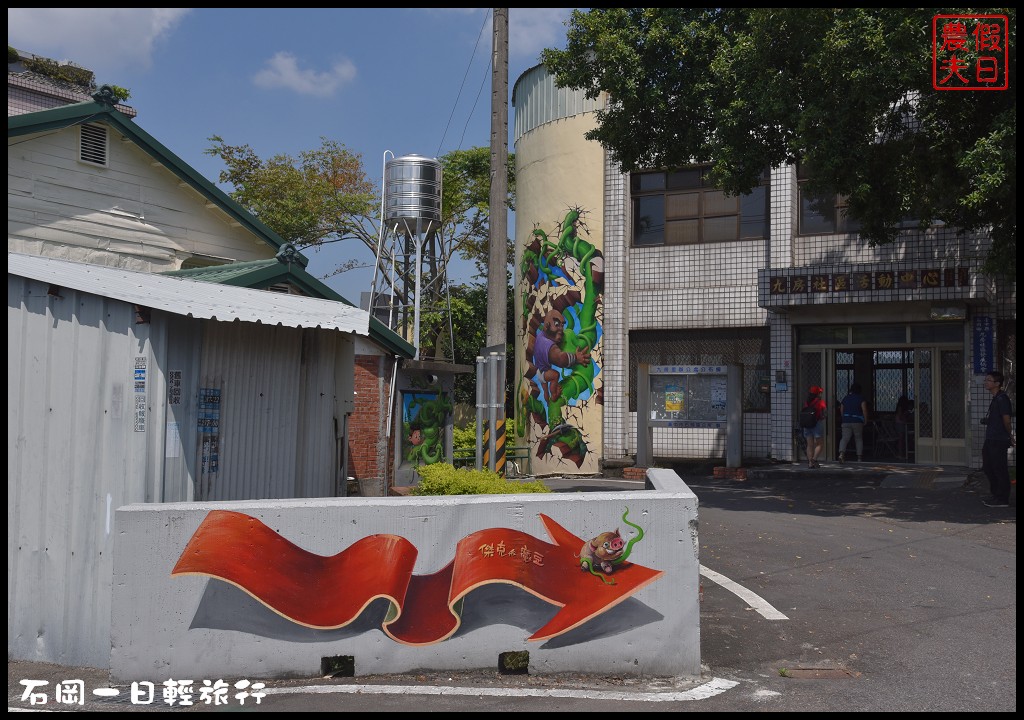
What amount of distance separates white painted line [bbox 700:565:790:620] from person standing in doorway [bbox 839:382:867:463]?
9760mm

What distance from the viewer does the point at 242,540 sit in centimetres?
588

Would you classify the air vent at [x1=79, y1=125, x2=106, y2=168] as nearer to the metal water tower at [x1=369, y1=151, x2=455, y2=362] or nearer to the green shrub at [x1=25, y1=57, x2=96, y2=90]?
the metal water tower at [x1=369, y1=151, x2=455, y2=362]

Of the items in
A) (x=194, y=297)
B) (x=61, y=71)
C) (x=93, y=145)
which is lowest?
(x=194, y=297)

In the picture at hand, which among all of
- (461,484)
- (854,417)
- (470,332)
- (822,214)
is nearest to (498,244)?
(461,484)

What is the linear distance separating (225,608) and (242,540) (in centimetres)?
45

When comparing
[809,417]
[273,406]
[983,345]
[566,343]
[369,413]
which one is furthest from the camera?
[566,343]

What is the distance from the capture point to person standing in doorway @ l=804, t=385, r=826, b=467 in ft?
56.3

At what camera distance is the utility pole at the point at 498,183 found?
41.1ft

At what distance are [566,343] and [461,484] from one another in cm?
1310

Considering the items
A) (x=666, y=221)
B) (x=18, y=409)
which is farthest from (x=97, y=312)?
(x=666, y=221)

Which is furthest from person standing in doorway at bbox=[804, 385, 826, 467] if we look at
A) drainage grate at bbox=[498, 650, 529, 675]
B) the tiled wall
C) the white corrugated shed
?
drainage grate at bbox=[498, 650, 529, 675]

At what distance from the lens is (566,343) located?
798 inches

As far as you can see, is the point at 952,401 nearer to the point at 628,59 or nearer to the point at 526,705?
the point at 628,59

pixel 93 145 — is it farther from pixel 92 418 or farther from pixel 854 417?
pixel 854 417
